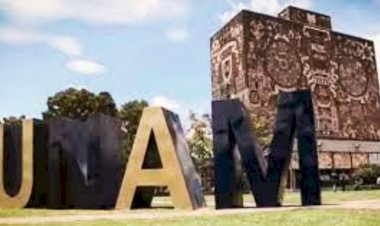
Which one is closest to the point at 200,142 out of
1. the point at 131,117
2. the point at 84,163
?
the point at 131,117

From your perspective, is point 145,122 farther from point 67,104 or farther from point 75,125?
point 67,104

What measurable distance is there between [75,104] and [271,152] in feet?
114

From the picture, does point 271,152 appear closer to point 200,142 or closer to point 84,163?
point 84,163

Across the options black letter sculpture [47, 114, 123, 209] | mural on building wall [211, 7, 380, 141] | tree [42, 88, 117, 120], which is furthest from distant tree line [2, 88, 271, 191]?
black letter sculpture [47, 114, 123, 209]

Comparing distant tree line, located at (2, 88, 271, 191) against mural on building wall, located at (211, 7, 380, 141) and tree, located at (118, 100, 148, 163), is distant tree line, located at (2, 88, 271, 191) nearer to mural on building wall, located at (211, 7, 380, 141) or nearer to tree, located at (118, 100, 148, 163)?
tree, located at (118, 100, 148, 163)

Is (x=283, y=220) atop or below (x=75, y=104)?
below

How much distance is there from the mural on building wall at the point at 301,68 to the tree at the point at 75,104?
1572cm

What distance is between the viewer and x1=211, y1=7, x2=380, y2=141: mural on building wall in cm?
6072

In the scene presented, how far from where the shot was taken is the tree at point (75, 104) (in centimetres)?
5162

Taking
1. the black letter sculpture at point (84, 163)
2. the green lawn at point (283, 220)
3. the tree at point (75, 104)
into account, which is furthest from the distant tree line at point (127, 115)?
the green lawn at point (283, 220)

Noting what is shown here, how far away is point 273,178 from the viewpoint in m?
19.5

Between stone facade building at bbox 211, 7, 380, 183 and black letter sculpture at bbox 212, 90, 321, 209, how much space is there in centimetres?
3872

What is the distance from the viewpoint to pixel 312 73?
66.2m

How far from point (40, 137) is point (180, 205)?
7.69 m
